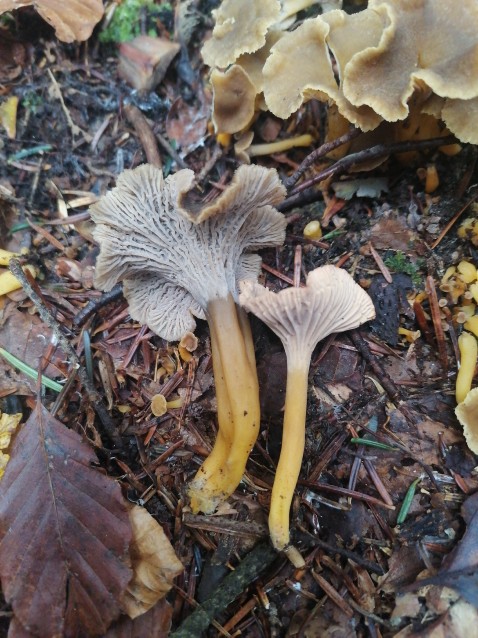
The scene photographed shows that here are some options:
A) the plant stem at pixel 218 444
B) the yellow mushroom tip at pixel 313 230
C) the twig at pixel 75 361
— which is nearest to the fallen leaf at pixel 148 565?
the plant stem at pixel 218 444

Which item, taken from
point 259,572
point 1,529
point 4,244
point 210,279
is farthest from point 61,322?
point 259,572

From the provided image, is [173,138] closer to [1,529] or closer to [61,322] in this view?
[61,322]

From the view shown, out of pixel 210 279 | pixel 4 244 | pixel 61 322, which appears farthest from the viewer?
pixel 4 244

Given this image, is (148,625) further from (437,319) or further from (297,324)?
(437,319)

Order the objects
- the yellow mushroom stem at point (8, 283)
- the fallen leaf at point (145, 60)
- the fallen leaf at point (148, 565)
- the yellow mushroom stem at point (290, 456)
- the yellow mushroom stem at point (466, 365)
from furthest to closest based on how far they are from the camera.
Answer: the fallen leaf at point (145, 60) → the yellow mushroom stem at point (8, 283) → the yellow mushroom stem at point (466, 365) → the yellow mushroom stem at point (290, 456) → the fallen leaf at point (148, 565)

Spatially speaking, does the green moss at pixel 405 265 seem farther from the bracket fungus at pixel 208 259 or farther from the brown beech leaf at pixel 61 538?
the brown beech leaf at pixel 61 538
